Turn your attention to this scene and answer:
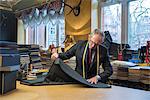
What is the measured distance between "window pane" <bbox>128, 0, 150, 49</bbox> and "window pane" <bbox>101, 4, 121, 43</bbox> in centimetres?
19

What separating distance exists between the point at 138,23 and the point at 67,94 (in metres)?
2.51

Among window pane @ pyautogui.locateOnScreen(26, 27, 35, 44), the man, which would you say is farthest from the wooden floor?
window pane @ pyautogui.locateOnScreen(26, 27, 35, 44)

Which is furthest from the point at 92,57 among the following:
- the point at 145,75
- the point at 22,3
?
the point at 22,3

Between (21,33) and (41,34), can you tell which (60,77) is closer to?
(41,34)

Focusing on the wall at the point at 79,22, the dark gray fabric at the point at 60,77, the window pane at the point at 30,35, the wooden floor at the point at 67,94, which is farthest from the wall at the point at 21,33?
the wooden floor at the point at 67,94

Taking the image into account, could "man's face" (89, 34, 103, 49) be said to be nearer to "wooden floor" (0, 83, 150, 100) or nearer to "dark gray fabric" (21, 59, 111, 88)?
"dark gray fabric" (21, 59, 111, 88)

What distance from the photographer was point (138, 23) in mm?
3654

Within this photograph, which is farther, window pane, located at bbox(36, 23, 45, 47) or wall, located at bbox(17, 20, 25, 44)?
wall, located at bbox(17, 20, 25, 44)

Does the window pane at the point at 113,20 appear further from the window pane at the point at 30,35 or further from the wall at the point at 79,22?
the window pane at the point at 30,35

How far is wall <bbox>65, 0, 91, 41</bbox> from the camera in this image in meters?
4.11

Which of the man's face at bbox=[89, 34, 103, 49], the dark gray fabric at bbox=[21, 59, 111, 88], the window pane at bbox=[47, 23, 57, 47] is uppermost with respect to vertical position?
the window pane at bbox=[47, 23, 57, 47]

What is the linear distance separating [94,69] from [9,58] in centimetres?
127

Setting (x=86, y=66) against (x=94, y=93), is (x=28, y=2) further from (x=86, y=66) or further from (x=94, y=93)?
(x=94, y=93)

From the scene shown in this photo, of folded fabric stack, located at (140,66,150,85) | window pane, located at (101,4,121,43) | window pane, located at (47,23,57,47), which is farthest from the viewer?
window pane, located at (47,23,57,47)
